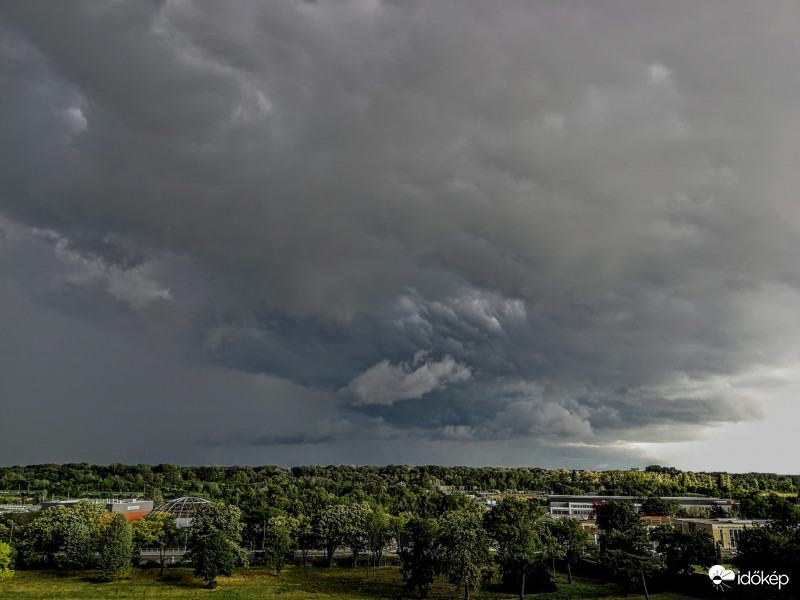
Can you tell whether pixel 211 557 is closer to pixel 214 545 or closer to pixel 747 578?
pixel 214 545

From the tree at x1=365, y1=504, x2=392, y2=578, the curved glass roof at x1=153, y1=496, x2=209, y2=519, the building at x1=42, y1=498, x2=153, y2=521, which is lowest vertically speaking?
the building at x1=42, y1=498, x2=153, y2=521

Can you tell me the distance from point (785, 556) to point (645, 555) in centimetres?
1780

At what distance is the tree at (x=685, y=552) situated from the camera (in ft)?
257

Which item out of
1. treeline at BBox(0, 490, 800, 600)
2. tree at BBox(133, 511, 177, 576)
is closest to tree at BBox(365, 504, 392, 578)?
treeline at BBox(0, 490, 800, 600)

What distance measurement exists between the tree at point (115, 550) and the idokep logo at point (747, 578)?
8881 cm

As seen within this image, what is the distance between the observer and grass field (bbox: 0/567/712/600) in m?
78.6

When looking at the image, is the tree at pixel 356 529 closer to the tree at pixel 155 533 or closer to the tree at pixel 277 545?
the tree at pixel 277 545

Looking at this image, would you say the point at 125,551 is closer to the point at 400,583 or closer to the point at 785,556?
the point at 400,583

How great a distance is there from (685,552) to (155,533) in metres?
90.8

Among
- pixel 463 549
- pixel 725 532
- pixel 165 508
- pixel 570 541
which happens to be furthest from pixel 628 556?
pixel 165 508

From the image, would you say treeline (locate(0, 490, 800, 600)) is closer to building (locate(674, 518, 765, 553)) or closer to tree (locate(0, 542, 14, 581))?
tree (locate(0, 542, 14, 581))

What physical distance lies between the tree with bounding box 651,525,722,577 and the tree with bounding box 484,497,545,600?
18.3m

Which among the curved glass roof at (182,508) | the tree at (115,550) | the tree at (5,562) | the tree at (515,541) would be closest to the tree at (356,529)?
the tree at (515,541)

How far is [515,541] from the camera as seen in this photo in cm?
7938
